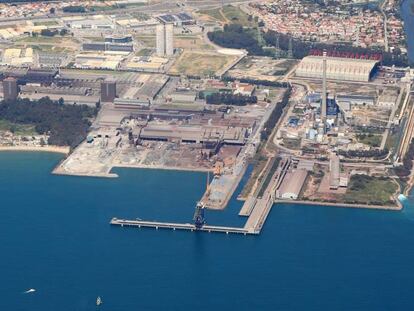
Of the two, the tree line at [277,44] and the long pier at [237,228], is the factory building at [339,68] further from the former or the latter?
the long pier at [237,228]

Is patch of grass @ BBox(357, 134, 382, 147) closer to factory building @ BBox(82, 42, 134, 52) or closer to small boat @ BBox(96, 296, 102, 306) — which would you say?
small boat @ BBox(96, 296, 102, 306)

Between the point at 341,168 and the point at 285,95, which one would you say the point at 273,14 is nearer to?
the point at 285,95

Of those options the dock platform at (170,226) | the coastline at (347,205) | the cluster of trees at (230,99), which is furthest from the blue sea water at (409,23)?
the dock platform at (170,226)

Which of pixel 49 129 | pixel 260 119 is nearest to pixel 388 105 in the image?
pixel 260 119

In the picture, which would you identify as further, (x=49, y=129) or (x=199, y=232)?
(x=49, y=129)

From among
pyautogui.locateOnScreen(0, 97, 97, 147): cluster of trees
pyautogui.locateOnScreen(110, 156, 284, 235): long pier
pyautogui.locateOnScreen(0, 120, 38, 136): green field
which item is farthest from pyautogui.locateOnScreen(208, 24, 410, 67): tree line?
pyautogui.locateOnScreen(110, 156, 284, 235): long pier

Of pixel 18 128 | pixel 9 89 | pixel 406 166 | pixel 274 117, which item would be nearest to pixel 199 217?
pixel 406 166

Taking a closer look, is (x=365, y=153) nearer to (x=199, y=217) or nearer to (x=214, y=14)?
(x=199, y=217)
